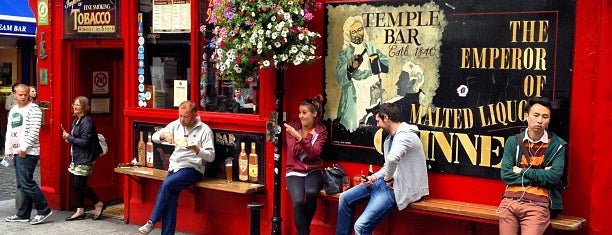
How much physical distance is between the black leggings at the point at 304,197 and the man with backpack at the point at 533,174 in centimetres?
190

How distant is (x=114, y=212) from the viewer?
9.86 m

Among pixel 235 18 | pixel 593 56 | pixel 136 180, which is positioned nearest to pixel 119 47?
pixel 136 180

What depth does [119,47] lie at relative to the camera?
31.4 feet

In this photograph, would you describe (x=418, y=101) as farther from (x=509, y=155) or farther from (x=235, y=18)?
(x=235, y=18)

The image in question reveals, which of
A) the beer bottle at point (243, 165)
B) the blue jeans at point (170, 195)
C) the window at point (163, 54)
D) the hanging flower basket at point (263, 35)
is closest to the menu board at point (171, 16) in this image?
the window at point (163, 54)

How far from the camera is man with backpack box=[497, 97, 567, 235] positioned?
Answer: 225 inches

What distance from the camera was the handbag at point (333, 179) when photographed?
7.17m

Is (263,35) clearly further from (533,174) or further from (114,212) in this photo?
(114,212)

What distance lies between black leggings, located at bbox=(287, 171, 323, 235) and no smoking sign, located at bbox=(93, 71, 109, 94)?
13.5 feet

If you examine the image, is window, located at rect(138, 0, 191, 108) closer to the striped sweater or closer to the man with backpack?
the striped sweater

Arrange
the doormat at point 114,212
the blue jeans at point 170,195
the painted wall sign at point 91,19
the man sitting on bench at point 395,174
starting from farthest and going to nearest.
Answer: the doormat at point 114,212, the painted wall sign at point 91,19, the blue jeans at point 170,195, the man sitting on bench at point 395,174

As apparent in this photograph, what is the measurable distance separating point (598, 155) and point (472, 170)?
42.4 inches

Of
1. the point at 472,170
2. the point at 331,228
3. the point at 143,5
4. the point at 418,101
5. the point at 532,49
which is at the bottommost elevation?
the point at 331,228

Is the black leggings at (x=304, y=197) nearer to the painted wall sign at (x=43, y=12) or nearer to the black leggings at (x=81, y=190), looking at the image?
the black leggings at (x=81, y=190)
